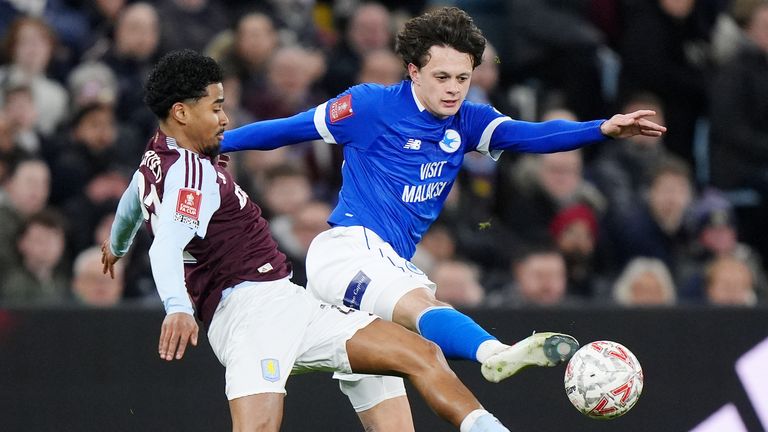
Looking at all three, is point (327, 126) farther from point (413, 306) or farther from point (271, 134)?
point (413, 306)

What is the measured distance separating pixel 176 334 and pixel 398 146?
1549mm

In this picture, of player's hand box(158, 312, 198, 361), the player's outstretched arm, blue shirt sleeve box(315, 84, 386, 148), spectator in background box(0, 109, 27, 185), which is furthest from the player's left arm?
spectator in background box(0, 109, 27, 185)

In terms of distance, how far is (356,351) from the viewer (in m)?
5.86

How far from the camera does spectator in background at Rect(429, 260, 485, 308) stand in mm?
8711

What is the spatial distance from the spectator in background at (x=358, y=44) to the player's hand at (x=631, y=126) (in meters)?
4.40

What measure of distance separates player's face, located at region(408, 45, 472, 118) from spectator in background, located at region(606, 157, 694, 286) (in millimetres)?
3576

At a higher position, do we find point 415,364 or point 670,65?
point 670,65

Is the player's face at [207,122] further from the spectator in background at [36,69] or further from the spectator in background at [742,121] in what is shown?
the spectator in background at [742,121]

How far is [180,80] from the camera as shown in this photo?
19.4 feet

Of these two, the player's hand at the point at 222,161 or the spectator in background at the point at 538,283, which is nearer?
the player's hand at the point at 222,161

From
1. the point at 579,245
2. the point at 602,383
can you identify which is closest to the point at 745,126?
the point at 579,245

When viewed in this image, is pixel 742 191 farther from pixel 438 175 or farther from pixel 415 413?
pixel 438 175

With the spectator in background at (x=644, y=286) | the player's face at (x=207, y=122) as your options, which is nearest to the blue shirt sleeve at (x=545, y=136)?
the player's face at (x=207, y=122)

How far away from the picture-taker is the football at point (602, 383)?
5.67m
